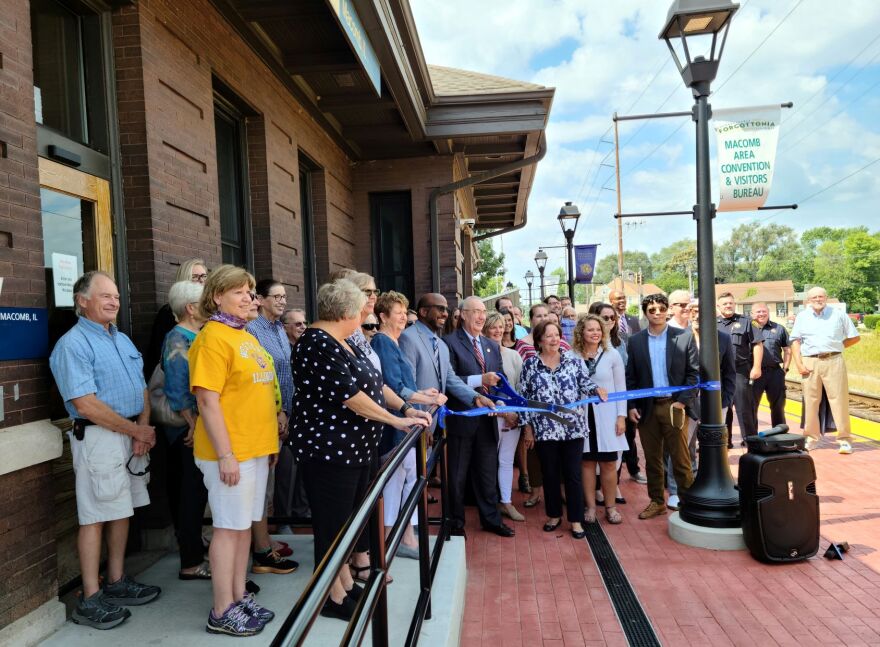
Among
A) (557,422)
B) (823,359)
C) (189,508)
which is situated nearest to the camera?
(189,508)

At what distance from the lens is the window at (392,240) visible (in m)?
10.5

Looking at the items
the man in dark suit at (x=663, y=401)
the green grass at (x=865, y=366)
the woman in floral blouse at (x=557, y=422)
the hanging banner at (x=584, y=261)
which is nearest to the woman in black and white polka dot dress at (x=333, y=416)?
the woman in floral blouse at (x=557, y=422)

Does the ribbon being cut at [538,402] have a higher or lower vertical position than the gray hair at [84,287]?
lower

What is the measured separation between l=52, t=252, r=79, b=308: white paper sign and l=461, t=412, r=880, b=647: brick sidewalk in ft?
9.71

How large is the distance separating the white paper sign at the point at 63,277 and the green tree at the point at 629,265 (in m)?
156

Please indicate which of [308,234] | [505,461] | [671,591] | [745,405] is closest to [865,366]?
[745,405]

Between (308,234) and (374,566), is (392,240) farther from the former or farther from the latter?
(374,566)

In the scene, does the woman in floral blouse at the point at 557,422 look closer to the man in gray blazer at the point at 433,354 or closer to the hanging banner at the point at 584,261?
the man in gray blazer at the point at 433,354

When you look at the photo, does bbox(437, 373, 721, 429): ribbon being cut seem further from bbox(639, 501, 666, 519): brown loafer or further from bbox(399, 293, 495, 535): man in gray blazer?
bbox(639, 501, 666, 519): brown loafer

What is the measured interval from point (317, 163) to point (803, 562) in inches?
266

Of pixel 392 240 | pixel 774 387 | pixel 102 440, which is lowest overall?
pixel 774 387

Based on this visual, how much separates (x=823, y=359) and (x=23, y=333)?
28.1 ft

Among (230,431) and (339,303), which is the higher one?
(339,303)

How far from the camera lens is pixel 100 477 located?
3.13 metres
